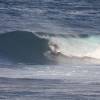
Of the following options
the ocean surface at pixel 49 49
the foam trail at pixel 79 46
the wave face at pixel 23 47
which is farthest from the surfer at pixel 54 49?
the wave face at pixel 23 47

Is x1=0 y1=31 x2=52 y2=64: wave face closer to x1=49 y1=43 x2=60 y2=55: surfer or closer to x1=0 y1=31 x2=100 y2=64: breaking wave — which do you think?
x1=0 y1=31 x2=100 y2=64: breaking wave

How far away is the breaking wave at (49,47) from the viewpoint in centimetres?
2479

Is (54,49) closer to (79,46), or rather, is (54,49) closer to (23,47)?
(79,46)

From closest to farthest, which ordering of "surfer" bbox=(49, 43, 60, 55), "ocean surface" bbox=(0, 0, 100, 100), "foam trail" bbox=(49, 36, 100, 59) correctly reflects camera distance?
"ocean surface" bbox=(0, 0, 100, 100) < "foam trail" bbox=(49, 36, 100, 59) < "surfer" bbox=(49, 43, 60, 55)

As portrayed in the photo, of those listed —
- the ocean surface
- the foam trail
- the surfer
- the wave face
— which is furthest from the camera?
the surfer

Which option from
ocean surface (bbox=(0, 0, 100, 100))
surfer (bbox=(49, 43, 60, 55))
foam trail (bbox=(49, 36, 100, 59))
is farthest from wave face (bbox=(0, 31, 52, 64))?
foam trail (bbox=(49, 36, 100, 59))

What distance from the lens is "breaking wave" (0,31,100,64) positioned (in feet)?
81.3

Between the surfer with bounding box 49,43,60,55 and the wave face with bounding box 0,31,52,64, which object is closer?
the wave face with bounding box 0,31,52,64

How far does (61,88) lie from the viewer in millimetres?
18203

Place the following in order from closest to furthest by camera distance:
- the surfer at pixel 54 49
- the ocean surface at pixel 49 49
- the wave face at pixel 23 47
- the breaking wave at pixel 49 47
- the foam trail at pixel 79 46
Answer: the ocean surface at pixel 49 49 → the breaking wave at pixel 49 47 → the wave face at pixel 23 47 → the foam trail at pixel 79 46 → the surfer at pixel 54 49

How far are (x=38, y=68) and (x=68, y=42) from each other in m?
6.77

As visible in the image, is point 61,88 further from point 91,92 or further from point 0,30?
point 0,30

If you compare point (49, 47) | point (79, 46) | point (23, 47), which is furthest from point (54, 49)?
point (23, 47)

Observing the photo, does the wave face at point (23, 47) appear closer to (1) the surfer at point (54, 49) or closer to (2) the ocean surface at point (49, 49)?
(2) the ocean surface at point (49, 49)
